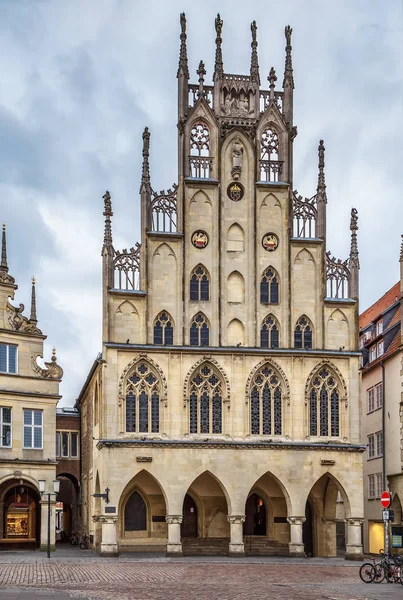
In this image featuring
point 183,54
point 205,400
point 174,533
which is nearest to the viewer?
point 174,533

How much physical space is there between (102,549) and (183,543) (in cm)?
566

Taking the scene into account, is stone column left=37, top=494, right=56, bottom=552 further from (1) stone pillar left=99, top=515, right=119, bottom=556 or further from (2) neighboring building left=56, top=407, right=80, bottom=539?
(2) neighboring building left=56, top=407, right=80, bottom=539

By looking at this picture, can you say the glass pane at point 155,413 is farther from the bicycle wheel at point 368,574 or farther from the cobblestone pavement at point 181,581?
the bicycle wheel at point 368,574

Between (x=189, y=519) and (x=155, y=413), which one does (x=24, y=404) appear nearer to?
(x=155, y=413)

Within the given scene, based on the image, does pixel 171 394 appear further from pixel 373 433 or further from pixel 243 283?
pixel 373 433

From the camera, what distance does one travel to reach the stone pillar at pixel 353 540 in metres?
54.2

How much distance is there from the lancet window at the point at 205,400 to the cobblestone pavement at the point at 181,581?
841cm

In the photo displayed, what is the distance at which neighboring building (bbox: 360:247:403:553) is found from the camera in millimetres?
59625

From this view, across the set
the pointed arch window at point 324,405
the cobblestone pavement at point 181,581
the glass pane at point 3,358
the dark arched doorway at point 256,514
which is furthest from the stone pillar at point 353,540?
the glass pane at point 3,358

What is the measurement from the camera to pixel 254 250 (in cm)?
5722

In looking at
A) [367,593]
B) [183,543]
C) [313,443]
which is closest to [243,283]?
[313,443]

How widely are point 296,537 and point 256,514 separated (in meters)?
5.10

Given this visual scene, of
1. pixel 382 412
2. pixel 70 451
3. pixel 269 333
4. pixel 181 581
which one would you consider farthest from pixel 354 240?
pixel 70 451

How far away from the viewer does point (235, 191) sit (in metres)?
58.2
